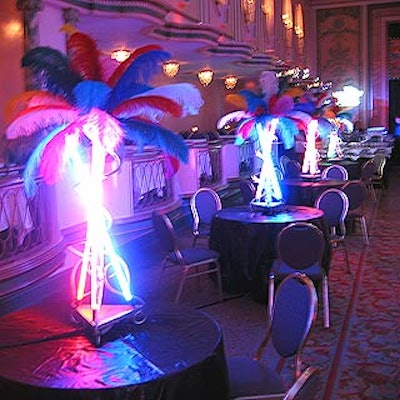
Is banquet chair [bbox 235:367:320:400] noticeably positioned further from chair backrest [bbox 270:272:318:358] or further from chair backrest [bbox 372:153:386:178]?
chair backrest [bbox 372:153:386:178]

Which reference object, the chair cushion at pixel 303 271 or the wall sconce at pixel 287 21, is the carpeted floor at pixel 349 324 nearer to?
the chair cushion at pixel 303 271

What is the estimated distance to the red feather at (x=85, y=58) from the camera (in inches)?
111

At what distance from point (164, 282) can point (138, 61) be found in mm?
3841

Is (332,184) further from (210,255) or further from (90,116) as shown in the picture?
(90,116)

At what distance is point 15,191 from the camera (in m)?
5.02

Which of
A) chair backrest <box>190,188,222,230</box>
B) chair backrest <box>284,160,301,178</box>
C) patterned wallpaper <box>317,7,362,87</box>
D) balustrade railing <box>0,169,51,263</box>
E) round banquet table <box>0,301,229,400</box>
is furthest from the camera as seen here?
patterned wallpaper <box>317,7,362,87</box>

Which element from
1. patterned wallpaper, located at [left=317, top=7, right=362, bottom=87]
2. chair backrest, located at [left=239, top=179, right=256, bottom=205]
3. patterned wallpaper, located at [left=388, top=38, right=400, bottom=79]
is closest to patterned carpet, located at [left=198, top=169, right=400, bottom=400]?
chair backrest, located at [left=239, top=179, right=256, bottom=205]

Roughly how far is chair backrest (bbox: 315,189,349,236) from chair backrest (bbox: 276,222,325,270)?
1.82m

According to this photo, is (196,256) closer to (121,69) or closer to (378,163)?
(121,69)

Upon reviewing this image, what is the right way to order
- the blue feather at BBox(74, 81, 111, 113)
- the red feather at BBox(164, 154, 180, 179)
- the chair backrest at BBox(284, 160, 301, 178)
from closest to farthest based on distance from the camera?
the blue feather at BBox(74, 81, 111, 113), the red feather at BBox(164, 154, 180, 179), the chair backrest at BBox(284, 160, 301, 178)

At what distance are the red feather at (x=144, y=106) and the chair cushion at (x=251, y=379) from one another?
126 cm

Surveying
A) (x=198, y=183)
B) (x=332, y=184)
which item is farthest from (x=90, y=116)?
(x=198, y=183)

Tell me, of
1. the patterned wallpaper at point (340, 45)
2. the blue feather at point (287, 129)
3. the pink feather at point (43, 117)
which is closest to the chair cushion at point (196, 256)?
the blue feather at point (287, 129)

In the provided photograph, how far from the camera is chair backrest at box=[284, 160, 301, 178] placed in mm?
→ 9815
